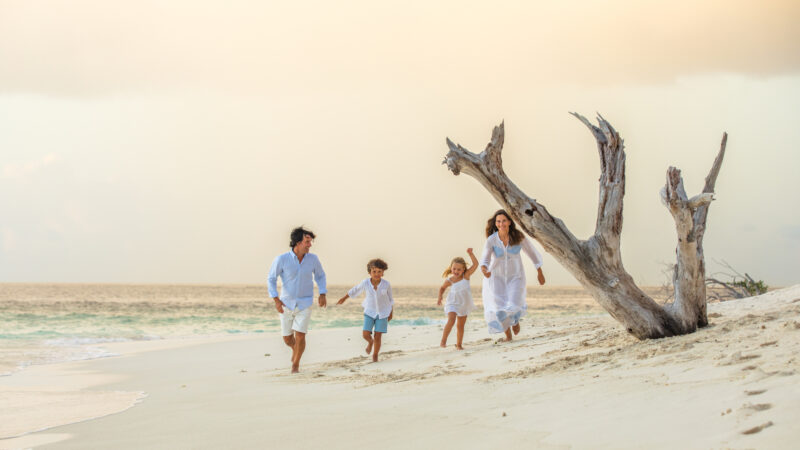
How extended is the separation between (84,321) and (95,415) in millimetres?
22125

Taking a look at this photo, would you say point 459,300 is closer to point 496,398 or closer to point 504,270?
point 504,270

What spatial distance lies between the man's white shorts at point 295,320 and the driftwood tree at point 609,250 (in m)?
2.80

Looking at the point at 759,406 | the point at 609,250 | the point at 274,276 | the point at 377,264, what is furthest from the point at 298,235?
the point at 759,406

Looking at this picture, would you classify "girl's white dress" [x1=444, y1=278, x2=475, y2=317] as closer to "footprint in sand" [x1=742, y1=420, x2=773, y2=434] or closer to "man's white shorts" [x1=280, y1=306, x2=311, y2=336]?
"man's white shorts" [x1=280, y1=306, x2=311, y2=336]

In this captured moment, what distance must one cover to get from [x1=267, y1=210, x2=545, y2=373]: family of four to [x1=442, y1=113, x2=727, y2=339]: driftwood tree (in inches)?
69.8

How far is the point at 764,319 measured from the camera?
7.36 metres

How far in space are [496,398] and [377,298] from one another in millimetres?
4422

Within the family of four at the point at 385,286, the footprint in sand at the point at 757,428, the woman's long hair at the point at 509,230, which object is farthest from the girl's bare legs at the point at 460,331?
the footprint in sand at the point at 757,428

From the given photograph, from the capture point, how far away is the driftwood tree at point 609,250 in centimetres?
771

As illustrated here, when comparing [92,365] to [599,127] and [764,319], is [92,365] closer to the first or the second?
[599,127]

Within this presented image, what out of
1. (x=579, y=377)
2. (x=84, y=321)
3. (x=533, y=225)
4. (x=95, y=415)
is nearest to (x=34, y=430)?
(x=95, y=415)

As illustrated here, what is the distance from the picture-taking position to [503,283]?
10336 millimetres

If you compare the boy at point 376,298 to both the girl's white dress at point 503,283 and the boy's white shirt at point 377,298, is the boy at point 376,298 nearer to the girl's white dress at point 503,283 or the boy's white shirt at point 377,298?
the boy's white shirt at point 377,298

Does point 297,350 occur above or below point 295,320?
below
